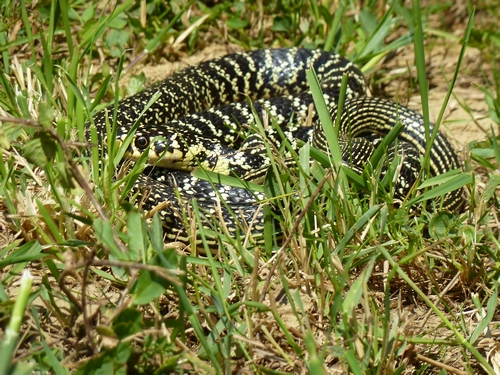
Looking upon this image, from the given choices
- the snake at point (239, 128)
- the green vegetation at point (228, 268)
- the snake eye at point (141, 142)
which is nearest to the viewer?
the green vegetation at point (228, 268)

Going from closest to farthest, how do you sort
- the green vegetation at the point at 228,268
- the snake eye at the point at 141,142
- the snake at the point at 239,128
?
1. the green vegetation at the point at 228,268
2. the snake at the point at 239,128
3. the snake eye at the point at 141,142

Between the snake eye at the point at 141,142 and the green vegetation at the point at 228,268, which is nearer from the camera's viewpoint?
the green vegetation at the point at 228,268

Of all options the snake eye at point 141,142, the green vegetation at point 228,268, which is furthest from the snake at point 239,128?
the green vegetation at point 228,268

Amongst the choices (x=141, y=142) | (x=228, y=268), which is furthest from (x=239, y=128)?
(x=228, y=268)

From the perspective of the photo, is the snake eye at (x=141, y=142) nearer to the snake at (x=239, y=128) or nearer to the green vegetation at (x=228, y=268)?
the snake at (x=239, y=128)

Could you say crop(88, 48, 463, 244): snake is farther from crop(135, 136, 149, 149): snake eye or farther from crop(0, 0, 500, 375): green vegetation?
crop(0, 0, 500, 375): green vegetation

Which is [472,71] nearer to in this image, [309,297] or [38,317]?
[309,297]
